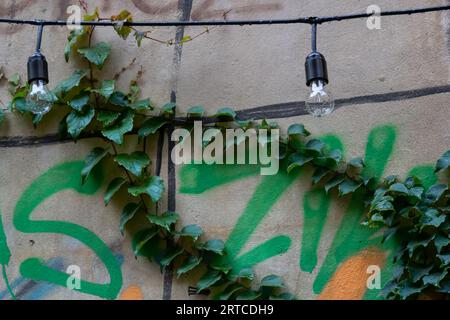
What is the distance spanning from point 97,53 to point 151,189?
743mm

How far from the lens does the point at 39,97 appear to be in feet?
10.8

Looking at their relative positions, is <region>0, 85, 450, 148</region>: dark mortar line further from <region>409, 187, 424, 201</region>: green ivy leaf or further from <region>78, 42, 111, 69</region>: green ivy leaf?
<region>409, 187, 424, 201</region>: green ivy leaf

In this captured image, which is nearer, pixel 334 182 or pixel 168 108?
pixel 334 182

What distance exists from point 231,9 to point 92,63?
0.74m

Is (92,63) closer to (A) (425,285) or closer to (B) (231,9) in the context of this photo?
(B) (231,9)

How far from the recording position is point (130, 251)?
3689 mm

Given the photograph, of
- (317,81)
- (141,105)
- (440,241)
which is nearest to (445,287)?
(440,241)

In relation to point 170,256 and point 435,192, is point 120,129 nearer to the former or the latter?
point 170,256

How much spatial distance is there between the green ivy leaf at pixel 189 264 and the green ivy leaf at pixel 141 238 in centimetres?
20

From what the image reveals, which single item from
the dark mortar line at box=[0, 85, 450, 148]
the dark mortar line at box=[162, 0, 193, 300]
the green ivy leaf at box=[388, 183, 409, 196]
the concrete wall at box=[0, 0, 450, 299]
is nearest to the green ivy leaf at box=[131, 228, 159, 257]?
the concrete wall at box=[0, 0, 450, 299]

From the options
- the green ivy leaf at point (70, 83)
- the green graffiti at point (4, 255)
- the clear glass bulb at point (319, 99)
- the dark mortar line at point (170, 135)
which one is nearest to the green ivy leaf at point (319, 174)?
the clear glass bulb at point (319, 99)

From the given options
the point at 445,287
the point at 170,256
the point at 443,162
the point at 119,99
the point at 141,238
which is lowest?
the point at 445,287

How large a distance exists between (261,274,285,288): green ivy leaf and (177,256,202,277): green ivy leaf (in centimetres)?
31
